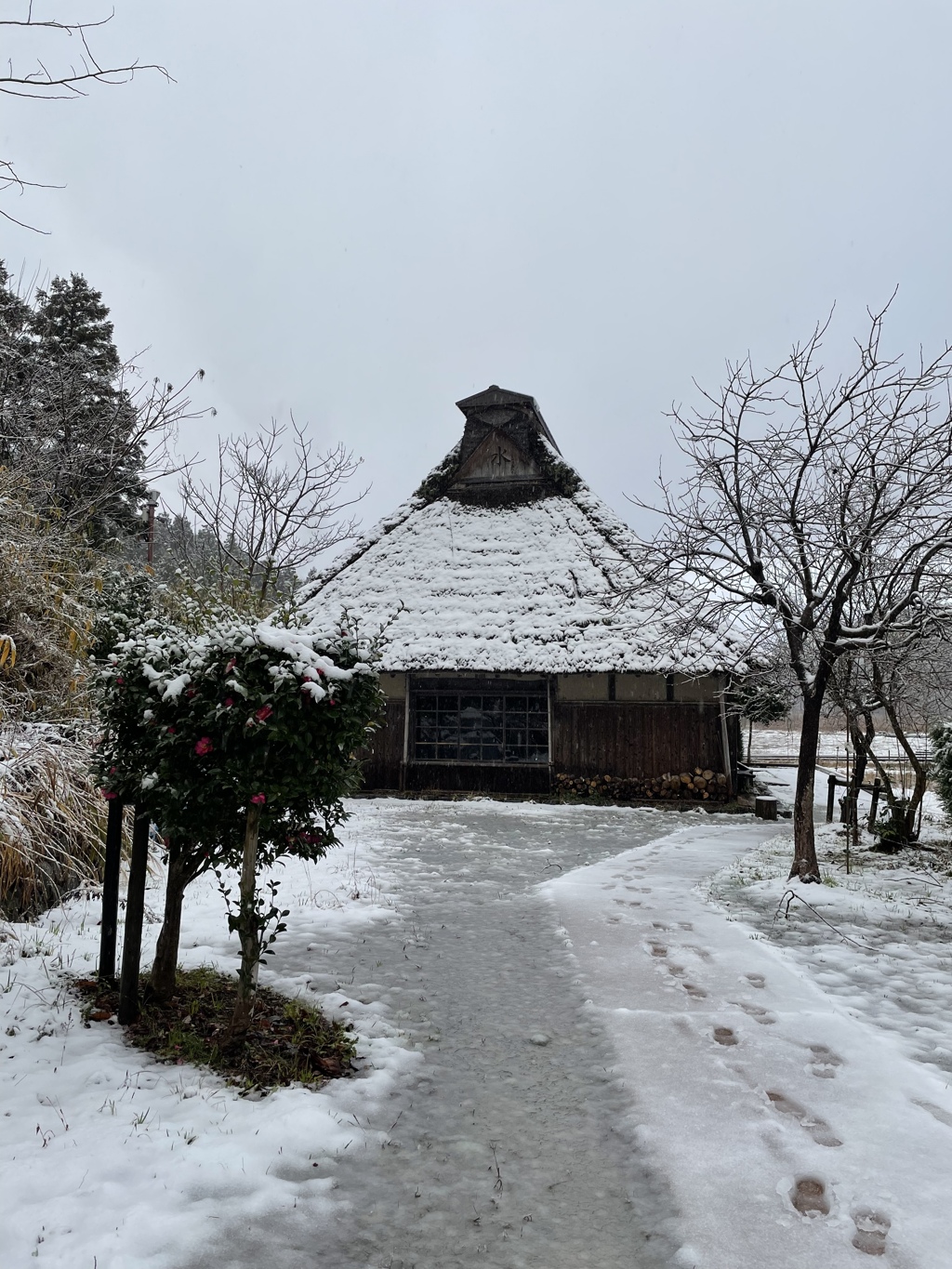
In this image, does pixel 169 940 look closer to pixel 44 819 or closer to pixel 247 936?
pixel 247 936

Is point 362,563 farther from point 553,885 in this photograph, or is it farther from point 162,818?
point 162,818

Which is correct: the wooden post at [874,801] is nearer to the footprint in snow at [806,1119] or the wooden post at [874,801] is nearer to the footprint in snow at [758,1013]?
the footprint in snow at [758,1013]

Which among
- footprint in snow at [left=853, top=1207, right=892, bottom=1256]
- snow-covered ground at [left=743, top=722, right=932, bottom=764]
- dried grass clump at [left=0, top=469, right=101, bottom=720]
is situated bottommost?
footprint in snow at [left=853, top=1207, right=892, bottom=1256]

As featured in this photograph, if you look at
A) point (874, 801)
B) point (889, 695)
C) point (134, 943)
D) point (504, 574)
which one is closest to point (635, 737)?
point (504, 574)

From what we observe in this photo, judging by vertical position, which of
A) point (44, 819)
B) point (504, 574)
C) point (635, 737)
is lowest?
point (44, 819)

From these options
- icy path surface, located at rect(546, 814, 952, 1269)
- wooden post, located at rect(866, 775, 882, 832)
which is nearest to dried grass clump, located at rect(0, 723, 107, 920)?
icy path surface, located at rect(546, 814, 952, 1269)

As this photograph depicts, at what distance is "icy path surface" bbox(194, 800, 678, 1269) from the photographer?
220cm

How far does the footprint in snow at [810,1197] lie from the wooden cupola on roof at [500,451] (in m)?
14.6

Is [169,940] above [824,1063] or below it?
above

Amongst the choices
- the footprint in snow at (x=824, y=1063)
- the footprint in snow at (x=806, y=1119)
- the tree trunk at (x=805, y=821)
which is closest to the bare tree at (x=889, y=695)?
the tree trunk at (x=805, y=821)

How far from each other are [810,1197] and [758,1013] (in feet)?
5.01

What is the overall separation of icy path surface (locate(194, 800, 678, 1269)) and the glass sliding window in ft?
24.4

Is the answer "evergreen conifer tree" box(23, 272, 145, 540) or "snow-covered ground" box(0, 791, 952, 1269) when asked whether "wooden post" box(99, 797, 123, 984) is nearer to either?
"snow-covered ground" box(0, 791, 952, 1269)

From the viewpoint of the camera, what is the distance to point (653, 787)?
42.6ft
